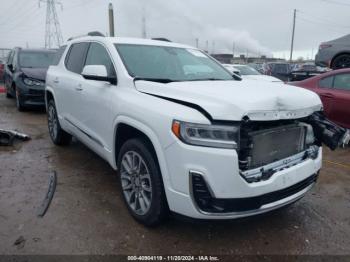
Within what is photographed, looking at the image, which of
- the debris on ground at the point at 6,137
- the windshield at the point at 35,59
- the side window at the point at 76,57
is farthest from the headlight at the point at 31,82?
the side window at the point at 76,57

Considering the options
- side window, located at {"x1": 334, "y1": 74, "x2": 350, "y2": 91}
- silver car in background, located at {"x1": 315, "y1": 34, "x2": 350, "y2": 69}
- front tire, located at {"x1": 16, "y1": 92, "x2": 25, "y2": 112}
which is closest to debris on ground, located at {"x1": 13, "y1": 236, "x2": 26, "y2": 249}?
side window, located at {"x1": 334, "y1": 74, "x2": 350, "y2": 91}

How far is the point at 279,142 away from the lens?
292 cm

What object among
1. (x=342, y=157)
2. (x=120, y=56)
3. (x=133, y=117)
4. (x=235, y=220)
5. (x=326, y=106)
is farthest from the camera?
(x=326, y=106)

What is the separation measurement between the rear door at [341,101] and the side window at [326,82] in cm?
9

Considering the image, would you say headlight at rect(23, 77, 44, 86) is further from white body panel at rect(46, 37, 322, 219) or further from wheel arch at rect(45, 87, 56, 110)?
white body panel at rect(46, 37, 322, 219)

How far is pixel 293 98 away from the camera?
287cm

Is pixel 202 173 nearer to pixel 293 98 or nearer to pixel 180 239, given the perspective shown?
pixel 180 239

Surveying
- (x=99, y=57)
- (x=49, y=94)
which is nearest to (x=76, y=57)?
(x=99, y=57)

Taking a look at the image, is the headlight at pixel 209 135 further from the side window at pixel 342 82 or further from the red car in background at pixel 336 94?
the side window at pixel 342 82

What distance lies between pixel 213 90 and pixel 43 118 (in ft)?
21.7

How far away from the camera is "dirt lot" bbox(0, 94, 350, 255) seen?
290 cm

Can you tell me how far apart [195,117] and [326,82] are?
15.6ft

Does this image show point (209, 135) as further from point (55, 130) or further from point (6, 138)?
point (6, 138)

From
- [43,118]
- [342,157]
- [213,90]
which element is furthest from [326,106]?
[43,118]
